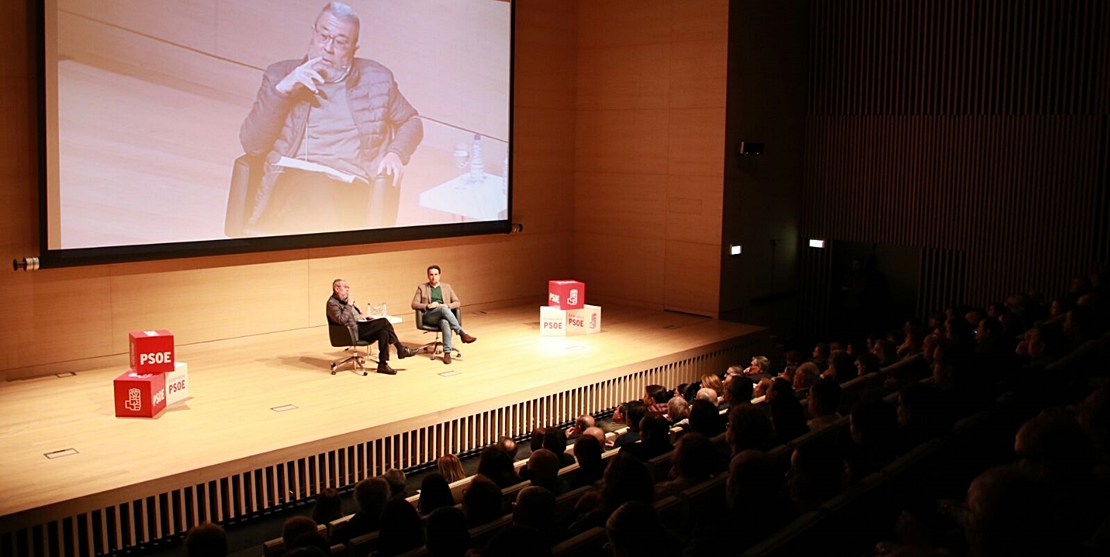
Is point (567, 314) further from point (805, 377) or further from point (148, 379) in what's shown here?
point (148, 379)

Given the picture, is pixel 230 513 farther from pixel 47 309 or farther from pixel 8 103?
pixel 8 103

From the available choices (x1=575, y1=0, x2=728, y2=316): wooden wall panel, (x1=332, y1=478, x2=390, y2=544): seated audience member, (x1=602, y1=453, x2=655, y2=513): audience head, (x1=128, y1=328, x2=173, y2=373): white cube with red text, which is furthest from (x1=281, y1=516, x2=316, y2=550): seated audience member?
(x1=575, y1=0, x2=728, y2=316): wooden wall panel

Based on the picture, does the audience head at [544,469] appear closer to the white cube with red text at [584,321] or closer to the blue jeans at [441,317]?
the blue jeans at [441,317]

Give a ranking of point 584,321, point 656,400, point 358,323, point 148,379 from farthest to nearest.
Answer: point 584,321
point 358,323
point 656,400
point 148,379

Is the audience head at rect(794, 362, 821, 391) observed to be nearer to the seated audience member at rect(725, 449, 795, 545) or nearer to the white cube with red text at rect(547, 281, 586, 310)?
the seated audience member at rect(725, 449, 795, 545)

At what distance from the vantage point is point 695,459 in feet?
12.2

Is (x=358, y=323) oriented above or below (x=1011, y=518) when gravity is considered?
below

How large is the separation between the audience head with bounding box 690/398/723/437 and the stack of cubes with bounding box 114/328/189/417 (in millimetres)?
3480

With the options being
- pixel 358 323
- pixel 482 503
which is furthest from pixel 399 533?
pixel 358 323

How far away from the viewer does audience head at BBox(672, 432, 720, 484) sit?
3721 millimetres

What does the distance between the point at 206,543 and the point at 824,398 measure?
2.76 m

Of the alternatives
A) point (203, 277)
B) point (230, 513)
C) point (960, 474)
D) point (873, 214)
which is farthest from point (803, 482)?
point (873, 214)

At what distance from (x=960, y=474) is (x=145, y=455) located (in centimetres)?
424

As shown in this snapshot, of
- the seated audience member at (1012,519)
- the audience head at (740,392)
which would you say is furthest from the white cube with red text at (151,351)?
the seated audience member at (1012,519)
